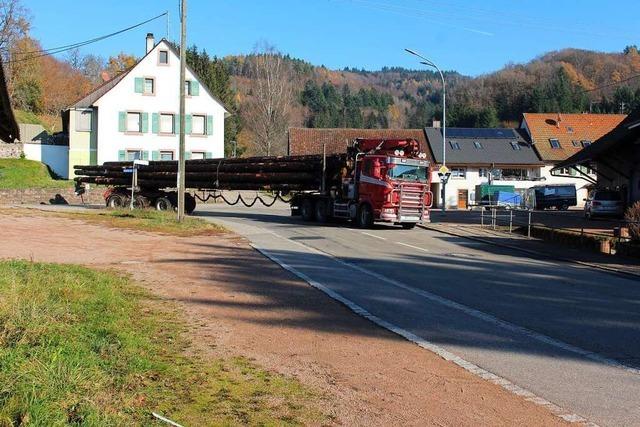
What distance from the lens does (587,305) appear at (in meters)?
11.0

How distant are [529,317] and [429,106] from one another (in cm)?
13210

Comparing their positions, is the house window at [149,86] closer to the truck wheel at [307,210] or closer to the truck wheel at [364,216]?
the truck wheel at [307,210]

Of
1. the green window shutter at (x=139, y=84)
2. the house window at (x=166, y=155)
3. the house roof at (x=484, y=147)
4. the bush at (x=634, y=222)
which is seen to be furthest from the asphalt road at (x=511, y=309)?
the house roof at (x=484, y=147)

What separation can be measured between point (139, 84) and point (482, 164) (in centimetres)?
3462

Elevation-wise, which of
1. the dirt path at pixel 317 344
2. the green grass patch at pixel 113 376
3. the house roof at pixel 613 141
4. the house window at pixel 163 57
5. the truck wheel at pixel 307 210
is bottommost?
the dirt path at pixel 317 344

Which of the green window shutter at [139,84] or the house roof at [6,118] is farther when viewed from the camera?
the green window shutter at [139,84]

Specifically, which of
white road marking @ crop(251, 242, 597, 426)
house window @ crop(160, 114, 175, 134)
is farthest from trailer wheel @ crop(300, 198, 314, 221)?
house window @ crop(160, 114, 175, 134)

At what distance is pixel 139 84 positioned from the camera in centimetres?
5744

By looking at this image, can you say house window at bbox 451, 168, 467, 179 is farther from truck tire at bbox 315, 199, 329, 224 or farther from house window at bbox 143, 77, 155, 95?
truck tire at bbox 315, 199, 329, 224

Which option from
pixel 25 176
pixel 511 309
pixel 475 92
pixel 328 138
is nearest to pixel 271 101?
pixel 328 138

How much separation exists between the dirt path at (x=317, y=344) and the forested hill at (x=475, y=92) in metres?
60.4

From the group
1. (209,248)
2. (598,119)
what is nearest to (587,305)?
(209,248)

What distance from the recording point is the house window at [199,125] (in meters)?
59.4

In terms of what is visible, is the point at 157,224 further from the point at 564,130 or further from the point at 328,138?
the point at 564,130
